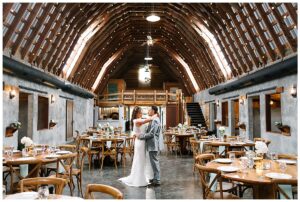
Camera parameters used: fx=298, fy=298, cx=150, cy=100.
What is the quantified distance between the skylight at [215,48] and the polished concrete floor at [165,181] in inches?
263

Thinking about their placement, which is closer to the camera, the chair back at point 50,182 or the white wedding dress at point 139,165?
the chair back at point 50,182

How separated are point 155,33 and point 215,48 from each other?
580 centimetres

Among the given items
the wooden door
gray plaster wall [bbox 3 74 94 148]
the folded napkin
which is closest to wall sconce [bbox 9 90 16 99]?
gray plaster wall [bbox 3 74 94 148]

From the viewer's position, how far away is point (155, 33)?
1944 centimetres

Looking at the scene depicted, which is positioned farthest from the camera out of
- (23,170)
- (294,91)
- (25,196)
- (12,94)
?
(12,94)

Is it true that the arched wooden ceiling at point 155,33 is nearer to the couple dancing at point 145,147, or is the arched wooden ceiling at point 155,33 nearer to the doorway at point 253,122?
the doorway at point 253,122

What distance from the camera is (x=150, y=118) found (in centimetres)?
671

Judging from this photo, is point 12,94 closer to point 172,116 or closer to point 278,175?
point 278,175

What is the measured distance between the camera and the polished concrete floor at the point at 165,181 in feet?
19.4

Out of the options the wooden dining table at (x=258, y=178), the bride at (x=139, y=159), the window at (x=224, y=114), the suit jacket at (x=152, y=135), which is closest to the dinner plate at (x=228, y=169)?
the wooden dining table at (x=258, y=178)

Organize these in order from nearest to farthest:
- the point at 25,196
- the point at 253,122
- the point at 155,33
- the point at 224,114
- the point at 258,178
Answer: the point at 25,196
the point at 258,178
the point at 253,122
the point at 224,114
the point at 155,33

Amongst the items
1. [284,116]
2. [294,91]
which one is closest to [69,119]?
[284,116]

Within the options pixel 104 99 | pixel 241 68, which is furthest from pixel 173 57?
pixel 241 68

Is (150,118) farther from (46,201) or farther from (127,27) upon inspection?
(127,27)
